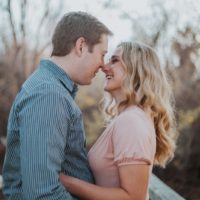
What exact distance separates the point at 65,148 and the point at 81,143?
0.13 metres

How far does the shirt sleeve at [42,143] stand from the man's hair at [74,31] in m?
0.38

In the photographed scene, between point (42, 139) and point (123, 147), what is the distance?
0.54 meters

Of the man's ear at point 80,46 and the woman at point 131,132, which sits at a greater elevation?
the man's ear at point 80,46

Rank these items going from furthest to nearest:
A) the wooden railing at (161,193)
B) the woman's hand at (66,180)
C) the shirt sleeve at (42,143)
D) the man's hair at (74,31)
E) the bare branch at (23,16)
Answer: the bare branch at (23,16) → the wooden railing at (161,193) → the man's hair at (74,31) → the woman's hand at (66,180) → the shirt sleeve at (42,143)

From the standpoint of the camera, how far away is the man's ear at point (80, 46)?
2.74 meters

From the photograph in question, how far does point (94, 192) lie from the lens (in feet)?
8.93

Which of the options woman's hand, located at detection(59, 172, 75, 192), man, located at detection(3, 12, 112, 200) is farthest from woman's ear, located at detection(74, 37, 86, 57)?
woman's hand, located at detection(59, 172, 75, 192)

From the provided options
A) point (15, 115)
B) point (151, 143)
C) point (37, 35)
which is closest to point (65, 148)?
point (15, 115)

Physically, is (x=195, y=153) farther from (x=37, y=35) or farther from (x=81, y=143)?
(x=37, y=35)

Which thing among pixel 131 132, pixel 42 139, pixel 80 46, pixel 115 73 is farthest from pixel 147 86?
pixel 42 139

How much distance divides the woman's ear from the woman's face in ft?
1.14

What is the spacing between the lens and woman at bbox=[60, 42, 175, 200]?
2.71 metres

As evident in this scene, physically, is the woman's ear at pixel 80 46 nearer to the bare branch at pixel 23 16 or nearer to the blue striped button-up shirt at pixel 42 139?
the blue striped button-up shirt at pixel 42 139

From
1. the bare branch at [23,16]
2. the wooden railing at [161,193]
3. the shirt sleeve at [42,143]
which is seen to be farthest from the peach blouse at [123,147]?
the bare branch at [23,16]
